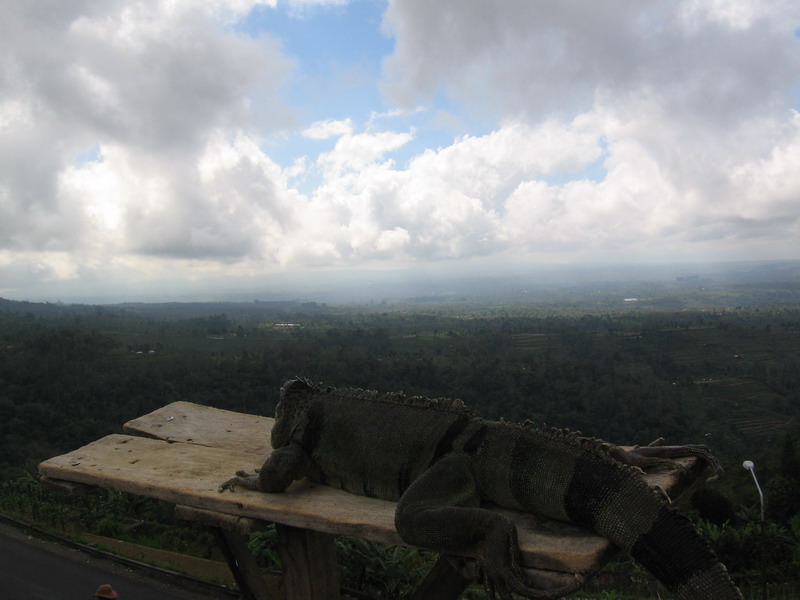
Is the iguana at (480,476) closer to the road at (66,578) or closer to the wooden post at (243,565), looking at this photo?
the wooden post at (243,565)

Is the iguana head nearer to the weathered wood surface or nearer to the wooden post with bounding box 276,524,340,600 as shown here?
the weathered wood surface

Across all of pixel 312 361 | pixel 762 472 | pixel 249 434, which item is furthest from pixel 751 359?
pixel 249 434

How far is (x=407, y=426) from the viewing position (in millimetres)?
3217

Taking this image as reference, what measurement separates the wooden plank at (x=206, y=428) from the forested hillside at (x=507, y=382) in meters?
15.6

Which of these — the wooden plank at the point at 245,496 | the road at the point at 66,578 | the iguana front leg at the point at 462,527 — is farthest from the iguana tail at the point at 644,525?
the road at the point at 66,578

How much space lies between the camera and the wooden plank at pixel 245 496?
2.26m

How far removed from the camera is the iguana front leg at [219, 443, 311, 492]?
10.5 feet

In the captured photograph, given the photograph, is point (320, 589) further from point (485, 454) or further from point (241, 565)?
point (485, 454)

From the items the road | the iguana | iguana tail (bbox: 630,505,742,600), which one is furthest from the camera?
the road

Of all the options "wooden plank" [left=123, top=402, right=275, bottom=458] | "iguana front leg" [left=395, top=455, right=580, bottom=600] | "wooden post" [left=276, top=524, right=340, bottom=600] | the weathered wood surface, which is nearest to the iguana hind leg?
the weathered wood surface

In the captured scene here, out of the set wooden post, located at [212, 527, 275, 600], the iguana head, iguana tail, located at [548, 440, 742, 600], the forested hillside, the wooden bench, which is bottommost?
the forested hillside

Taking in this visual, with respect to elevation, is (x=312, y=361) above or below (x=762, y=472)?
above

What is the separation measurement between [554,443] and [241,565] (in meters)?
2.66

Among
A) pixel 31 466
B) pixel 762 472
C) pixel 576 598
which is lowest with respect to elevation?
pixel 762 472
